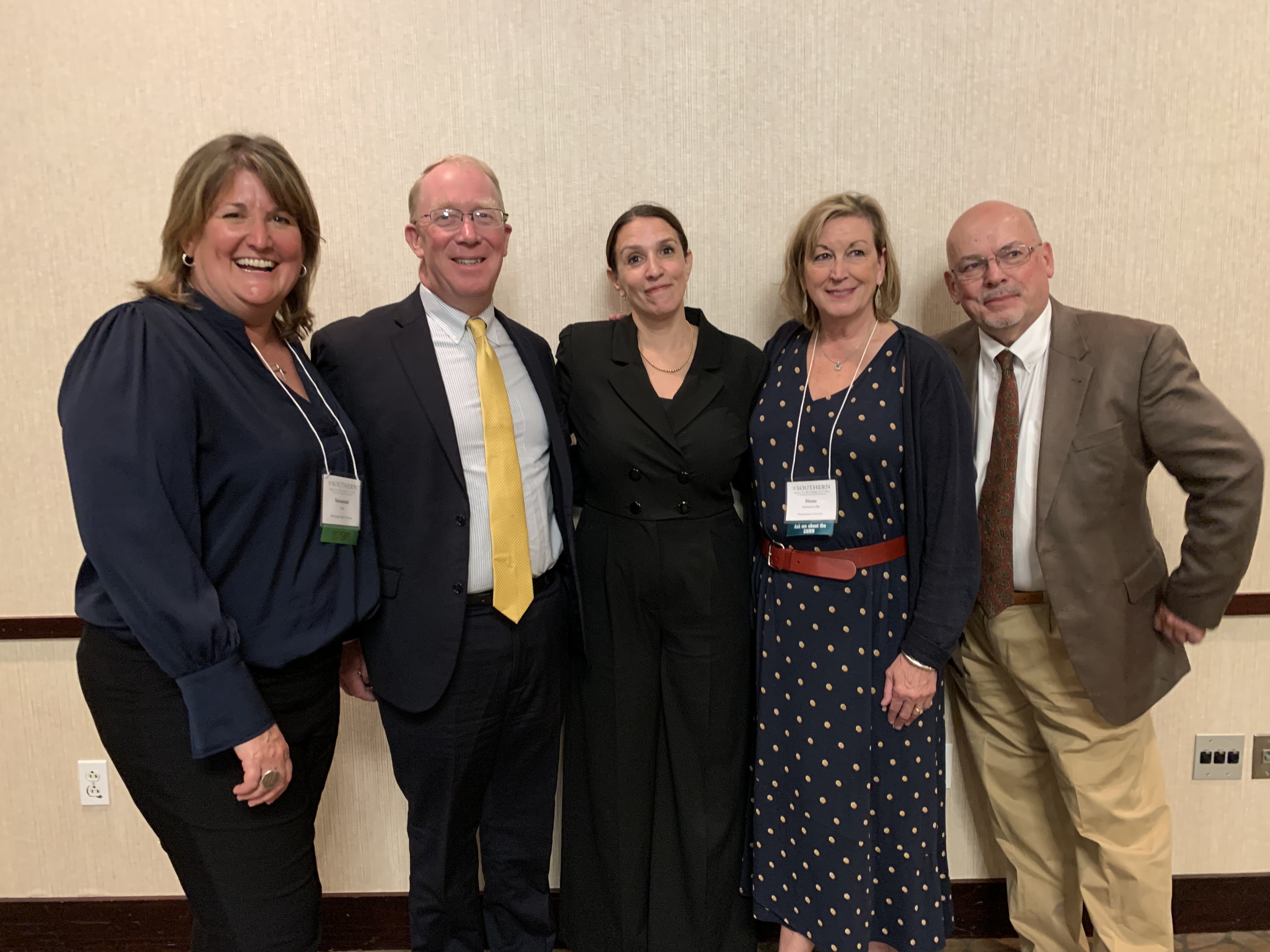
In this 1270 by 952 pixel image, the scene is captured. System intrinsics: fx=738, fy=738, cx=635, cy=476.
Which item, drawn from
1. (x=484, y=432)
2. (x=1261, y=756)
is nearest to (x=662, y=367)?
(x=484, y=432)

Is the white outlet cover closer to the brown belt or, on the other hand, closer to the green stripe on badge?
the brown belt

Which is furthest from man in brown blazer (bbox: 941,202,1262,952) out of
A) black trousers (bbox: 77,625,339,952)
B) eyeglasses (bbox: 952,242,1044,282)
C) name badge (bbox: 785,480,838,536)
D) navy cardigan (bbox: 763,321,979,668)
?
black trousers (bbox: 77,625,339,952)

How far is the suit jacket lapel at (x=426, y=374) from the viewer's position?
63.4 inches

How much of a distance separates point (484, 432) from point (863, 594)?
0.96 metres

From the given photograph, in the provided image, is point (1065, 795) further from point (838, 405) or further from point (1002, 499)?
point (838, 405)

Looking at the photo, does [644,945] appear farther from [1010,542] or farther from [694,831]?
[1010,542]

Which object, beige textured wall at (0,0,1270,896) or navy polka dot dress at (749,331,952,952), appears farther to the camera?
beige textured wall at (0,0,1270,896)

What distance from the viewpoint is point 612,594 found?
1.83m

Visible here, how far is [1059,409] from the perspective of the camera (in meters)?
1.75

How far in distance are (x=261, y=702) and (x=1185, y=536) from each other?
2.03 m

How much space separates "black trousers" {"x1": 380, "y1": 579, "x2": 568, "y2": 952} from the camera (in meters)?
1.67

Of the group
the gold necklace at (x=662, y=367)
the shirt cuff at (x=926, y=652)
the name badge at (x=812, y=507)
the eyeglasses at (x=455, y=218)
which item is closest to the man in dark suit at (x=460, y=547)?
the eyeglasses at (x=455, y=218)

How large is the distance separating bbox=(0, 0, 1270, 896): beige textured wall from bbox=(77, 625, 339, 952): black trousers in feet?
3.60

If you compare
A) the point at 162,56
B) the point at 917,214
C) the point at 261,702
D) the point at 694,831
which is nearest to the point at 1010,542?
the point at 917,214
